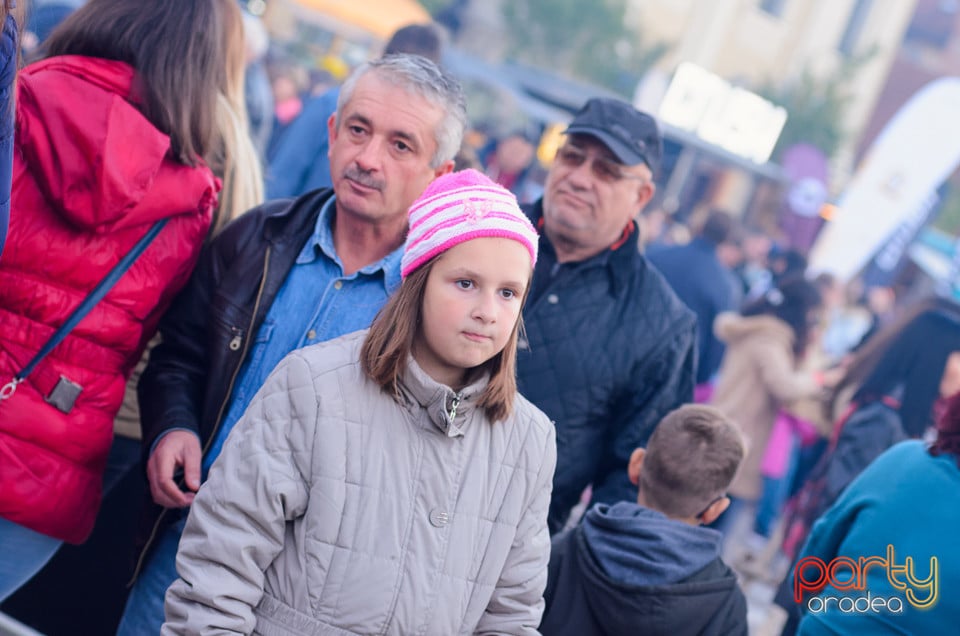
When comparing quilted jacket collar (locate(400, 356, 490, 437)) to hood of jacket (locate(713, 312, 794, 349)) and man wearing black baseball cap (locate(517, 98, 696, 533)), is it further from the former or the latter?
hood of jacket (locate(713, 312, 794, 349))

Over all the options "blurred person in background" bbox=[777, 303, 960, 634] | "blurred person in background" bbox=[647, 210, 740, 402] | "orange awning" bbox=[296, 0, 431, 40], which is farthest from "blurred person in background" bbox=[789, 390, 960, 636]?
"orange awning" bbox=[296, 0, 431, 40]

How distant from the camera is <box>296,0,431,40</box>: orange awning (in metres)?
16.3

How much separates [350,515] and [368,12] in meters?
16.4

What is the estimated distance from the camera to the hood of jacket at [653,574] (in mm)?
2594

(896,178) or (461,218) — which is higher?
(896,178)

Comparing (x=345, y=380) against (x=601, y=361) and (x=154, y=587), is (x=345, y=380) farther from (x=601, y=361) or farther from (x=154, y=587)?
(x=601, y=361)

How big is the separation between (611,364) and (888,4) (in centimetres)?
3498

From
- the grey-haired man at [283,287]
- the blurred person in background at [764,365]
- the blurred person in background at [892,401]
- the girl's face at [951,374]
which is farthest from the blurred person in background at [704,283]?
the grey-haired man at [283,287]

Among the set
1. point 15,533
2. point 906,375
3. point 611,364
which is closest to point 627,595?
point 611,364

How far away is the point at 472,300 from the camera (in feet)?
6.66

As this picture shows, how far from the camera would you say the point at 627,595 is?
8.58ft

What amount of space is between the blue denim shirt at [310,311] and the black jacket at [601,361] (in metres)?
0.62

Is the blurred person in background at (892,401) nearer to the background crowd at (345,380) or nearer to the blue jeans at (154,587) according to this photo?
the background crowd at (345,380)

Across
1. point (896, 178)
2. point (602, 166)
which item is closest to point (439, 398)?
point (602, 166)
